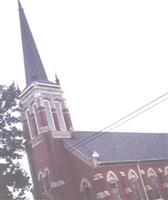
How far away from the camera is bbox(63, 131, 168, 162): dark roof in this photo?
42.5m

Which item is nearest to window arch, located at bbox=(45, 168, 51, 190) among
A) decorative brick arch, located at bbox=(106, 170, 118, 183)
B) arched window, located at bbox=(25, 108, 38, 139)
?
arched window, located at bbox=(25, 108, 38, 139)

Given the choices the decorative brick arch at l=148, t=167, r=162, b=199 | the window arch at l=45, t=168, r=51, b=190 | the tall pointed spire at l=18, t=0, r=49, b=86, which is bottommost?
the decorative brick arch at l=148, t=167, r=162, b=199

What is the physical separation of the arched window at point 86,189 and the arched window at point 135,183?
4.91 m

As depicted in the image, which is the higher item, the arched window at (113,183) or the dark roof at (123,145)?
the dark roof at (123,145)

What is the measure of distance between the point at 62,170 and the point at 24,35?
16.6 metres

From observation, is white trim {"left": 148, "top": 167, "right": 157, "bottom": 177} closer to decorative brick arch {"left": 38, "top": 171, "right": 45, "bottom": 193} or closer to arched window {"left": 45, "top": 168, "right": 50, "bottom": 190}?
arched window {"left": 45, "top": 168, "right": 50, "bottom": 190}

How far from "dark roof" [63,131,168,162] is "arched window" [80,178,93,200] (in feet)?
8.43

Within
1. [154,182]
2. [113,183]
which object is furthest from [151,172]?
[113,183]

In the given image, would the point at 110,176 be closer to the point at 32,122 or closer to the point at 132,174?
the point at 132,174

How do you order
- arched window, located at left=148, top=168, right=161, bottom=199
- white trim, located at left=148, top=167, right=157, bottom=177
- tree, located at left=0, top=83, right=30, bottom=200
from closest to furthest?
tree, located at left=0, top=83, right=30, bottom=200
arched window, located at left=148, top=168, right=161, bottom=199
white trim, located at left=148, top=167, right=157, bottom=177

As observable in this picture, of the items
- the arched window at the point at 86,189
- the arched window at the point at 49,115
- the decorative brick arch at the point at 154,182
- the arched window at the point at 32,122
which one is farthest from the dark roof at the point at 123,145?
the arched window at the point at 32,122

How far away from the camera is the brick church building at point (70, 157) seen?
40.0 metres

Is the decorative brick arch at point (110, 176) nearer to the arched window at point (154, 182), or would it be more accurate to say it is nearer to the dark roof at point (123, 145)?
the dark roof at point (123, 145)

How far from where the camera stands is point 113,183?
4053 centimetres
